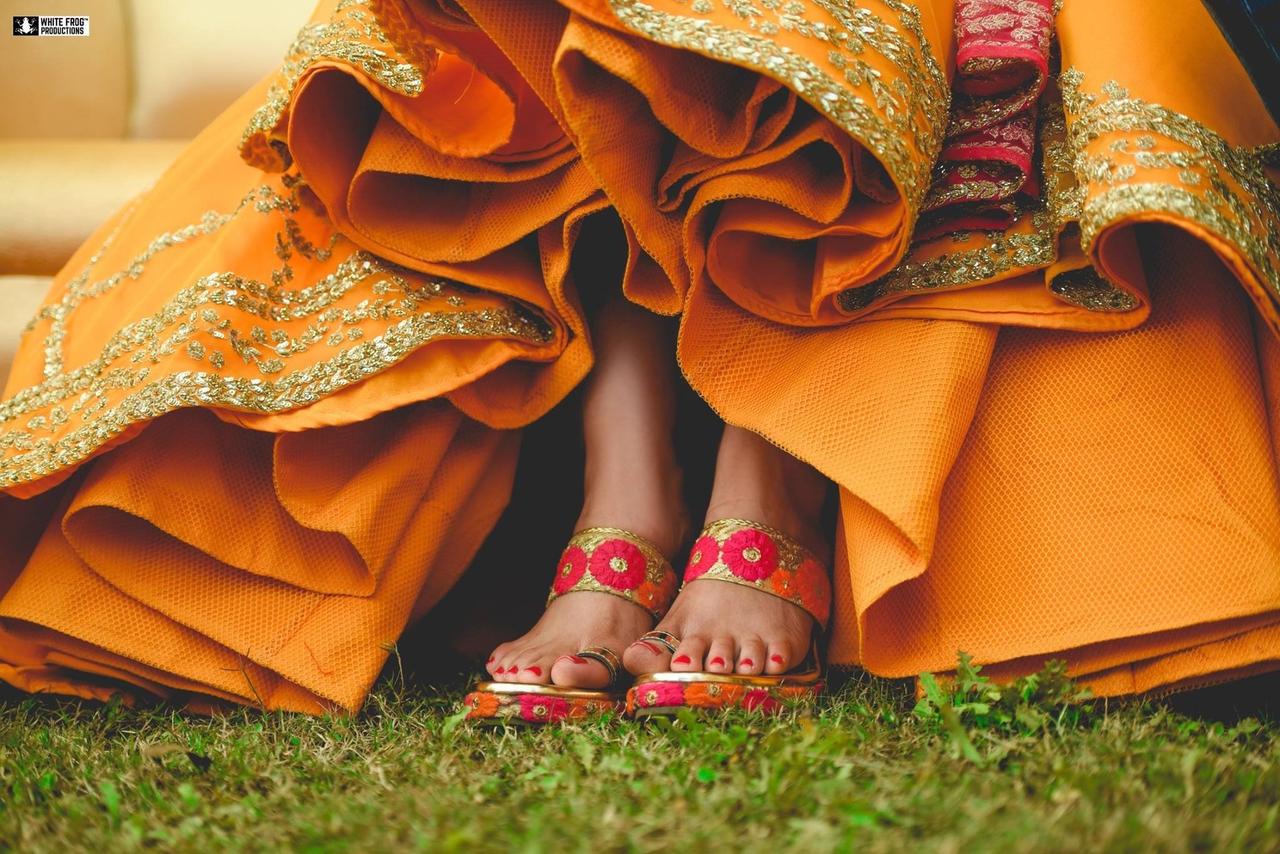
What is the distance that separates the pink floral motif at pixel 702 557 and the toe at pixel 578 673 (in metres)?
0.12

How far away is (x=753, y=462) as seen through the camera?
91cm

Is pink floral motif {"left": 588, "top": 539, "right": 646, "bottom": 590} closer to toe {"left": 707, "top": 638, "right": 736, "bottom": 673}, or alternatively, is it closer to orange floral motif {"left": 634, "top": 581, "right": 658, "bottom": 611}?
orange floral motif {"left": 634, "top": 581, "right": 658, "bottom": 611}

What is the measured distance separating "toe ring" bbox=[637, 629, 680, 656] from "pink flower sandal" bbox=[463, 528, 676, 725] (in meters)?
0.03

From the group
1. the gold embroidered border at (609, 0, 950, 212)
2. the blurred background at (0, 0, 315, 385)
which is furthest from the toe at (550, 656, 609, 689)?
the blurred background at (0, 0, 315, 385)

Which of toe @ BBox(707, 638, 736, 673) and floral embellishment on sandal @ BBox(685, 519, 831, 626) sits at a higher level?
floral embellishment on sandal @ BBox(685, 519, 831, 626)

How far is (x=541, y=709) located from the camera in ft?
2.48

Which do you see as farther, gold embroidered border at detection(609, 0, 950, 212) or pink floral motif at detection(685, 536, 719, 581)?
pink floral motif at detection(685, 536, 719, 581)

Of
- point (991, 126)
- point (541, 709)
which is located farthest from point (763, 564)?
point (991, 126)

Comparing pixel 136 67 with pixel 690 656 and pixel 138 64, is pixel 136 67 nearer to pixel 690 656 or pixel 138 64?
pixel 138 64

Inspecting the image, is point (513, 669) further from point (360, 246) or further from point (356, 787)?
point (360, 246)

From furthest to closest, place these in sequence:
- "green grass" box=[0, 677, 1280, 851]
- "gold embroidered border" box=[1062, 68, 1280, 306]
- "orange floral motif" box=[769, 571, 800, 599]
Result: "orange floral motif" box=[769, 571, 800, 599], "gold embroidered border" box=[1062, 68, 1280, 306], "green grass" box=[0, 677, 1280, 851]

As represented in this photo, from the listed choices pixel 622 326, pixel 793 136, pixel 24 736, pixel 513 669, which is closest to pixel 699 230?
pixel 793 136

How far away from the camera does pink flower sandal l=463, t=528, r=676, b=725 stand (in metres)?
0.77

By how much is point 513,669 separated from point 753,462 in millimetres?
265
